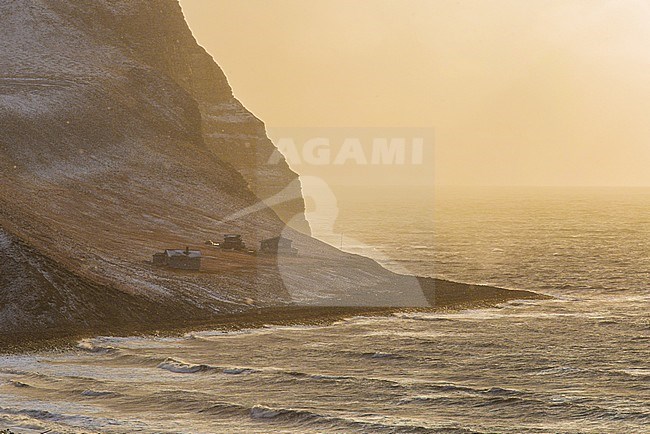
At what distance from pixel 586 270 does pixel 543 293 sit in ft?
87.1

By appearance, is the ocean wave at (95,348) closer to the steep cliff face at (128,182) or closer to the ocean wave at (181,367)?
the ocean wave at (181,367)

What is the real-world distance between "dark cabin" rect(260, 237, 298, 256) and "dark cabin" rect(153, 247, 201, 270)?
60.1ft

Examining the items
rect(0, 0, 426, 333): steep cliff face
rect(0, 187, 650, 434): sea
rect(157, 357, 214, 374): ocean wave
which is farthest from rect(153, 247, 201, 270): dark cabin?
rect(157, 357, 214, 374): ocean wave

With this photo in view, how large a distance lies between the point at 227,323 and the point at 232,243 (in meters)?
29.2

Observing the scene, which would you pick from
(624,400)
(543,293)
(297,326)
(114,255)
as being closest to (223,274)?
(114,255)

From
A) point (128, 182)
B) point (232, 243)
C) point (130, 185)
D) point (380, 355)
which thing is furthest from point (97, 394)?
point (128, 182)

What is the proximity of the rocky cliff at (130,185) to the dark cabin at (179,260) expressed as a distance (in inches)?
43.8

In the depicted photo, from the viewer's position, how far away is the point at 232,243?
101 m

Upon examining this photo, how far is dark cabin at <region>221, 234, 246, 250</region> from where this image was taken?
100 metres

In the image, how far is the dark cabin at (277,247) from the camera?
334 feet

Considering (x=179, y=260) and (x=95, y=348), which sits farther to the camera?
(x=179, y=260)

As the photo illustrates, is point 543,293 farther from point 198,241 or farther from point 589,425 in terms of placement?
point 589,425

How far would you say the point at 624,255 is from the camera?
144 meters

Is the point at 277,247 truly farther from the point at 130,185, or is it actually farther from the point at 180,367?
the point at 180,367
